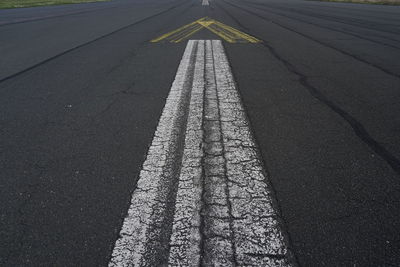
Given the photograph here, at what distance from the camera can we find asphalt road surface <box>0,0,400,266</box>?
155 centimetres

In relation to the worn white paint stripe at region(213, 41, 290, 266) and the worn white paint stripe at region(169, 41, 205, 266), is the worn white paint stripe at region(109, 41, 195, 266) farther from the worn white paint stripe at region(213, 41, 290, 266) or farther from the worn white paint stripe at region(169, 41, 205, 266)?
the worn white paint stripe at region(213, 41, 290, 266)

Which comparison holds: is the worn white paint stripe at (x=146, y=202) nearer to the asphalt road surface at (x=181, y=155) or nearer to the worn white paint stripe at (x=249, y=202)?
the asphalt road surface at (x=181, y=155)

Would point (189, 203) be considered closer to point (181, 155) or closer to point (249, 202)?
point (249, 202)

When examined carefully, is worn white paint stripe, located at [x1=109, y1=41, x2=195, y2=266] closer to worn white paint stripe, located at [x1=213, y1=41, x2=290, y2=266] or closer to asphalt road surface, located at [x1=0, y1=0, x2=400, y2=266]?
asphalt road surface, located at [x1=0, y1=0, x2=400, y2=266]

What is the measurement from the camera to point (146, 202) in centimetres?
181

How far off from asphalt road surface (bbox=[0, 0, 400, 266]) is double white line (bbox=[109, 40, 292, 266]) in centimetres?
7

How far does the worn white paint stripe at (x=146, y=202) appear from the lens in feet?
4.78

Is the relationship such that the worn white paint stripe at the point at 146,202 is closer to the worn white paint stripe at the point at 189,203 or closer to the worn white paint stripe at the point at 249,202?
the worn white paint stripe at the point at 189,203

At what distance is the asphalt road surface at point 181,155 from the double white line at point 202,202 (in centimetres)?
7

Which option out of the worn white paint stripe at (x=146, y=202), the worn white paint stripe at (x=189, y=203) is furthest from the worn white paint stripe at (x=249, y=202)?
the worn white paint stripe at (x=146, y=202)

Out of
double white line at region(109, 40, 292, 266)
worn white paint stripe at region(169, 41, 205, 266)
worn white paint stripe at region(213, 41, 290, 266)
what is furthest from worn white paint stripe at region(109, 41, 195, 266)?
worn white paint stripe at region(213, 41, 290, 266)

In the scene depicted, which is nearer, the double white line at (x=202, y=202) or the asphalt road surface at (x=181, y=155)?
Result: the double white line at (x=202, y=202)

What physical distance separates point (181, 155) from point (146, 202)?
2.07 feet

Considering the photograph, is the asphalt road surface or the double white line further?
the asphalt road surface
